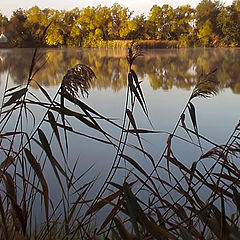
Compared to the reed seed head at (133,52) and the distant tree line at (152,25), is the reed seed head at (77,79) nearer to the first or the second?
the reed seed head at (133,52)

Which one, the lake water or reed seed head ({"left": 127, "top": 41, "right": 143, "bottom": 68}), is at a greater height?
reed seed head ({"left": 127, "top": 41, "right": 143, "bottom": 68})

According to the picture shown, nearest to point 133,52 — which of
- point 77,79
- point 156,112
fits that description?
point 77,79

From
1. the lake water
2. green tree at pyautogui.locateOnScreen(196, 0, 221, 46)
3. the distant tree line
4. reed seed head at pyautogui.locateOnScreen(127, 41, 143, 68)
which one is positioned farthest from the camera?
green tree at pyautogui.locateOnScreen(196, 0, 221, 46)

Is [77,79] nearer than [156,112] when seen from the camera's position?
Yes

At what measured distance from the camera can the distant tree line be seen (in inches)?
616

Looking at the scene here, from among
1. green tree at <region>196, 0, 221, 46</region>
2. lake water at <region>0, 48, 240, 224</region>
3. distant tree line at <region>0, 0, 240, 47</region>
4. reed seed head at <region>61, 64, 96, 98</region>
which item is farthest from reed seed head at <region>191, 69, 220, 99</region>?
green tree at <region>196, 0, 221, 46</region>

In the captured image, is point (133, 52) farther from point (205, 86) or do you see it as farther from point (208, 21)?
point (208, 21)

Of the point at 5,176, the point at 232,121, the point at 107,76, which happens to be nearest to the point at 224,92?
the point at 232,121

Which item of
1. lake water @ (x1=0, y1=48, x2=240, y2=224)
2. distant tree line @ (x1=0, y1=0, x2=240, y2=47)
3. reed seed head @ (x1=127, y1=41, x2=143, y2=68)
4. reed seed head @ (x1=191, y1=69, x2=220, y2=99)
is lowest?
lake water @ (x1=0, y1=48, x2=240, y2=224)

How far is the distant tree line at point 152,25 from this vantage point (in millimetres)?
15641

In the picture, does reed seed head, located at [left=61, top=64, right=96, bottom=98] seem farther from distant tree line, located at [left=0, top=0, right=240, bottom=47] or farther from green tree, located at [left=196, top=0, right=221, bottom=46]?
green tree, located at [left=196, top=0, right=221, bottom=46]

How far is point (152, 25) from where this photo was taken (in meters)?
15.6

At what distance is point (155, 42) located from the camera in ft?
59.8

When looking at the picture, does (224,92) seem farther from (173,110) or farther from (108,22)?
(108,22)
